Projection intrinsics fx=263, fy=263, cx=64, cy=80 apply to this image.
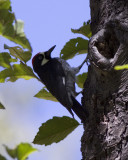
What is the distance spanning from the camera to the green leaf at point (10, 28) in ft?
3.00

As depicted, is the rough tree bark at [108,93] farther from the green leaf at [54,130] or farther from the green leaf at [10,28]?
the green leaf at [10,28]

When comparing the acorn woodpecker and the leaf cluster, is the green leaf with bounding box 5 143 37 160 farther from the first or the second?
the acorn woodpecker

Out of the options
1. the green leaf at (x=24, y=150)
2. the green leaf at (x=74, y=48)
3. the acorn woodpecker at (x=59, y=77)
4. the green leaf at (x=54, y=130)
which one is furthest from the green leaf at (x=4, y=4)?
the acorn woodpecker at (x=59, y=77)

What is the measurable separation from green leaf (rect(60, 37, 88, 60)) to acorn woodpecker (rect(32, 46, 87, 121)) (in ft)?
1.94

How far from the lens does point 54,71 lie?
3551mm

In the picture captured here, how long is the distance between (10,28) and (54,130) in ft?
3.55

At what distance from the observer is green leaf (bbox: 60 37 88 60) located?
7.45 ft

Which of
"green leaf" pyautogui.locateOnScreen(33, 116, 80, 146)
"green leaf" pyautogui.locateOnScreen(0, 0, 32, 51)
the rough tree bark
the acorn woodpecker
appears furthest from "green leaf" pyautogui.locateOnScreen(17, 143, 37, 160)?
the acorn woodpecker

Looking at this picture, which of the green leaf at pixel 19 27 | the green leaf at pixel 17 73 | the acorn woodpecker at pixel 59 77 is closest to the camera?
the green leaf at pixel 19 27

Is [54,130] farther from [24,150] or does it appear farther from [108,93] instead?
[24,150]

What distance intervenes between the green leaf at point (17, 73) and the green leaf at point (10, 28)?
43.8 inches

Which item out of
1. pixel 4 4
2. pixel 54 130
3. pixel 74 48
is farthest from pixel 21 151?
pixel 74 48

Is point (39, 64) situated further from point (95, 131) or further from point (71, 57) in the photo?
point (95, 131)

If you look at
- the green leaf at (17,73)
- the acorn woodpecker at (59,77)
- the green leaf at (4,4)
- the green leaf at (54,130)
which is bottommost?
the green leaf at (54,130)
